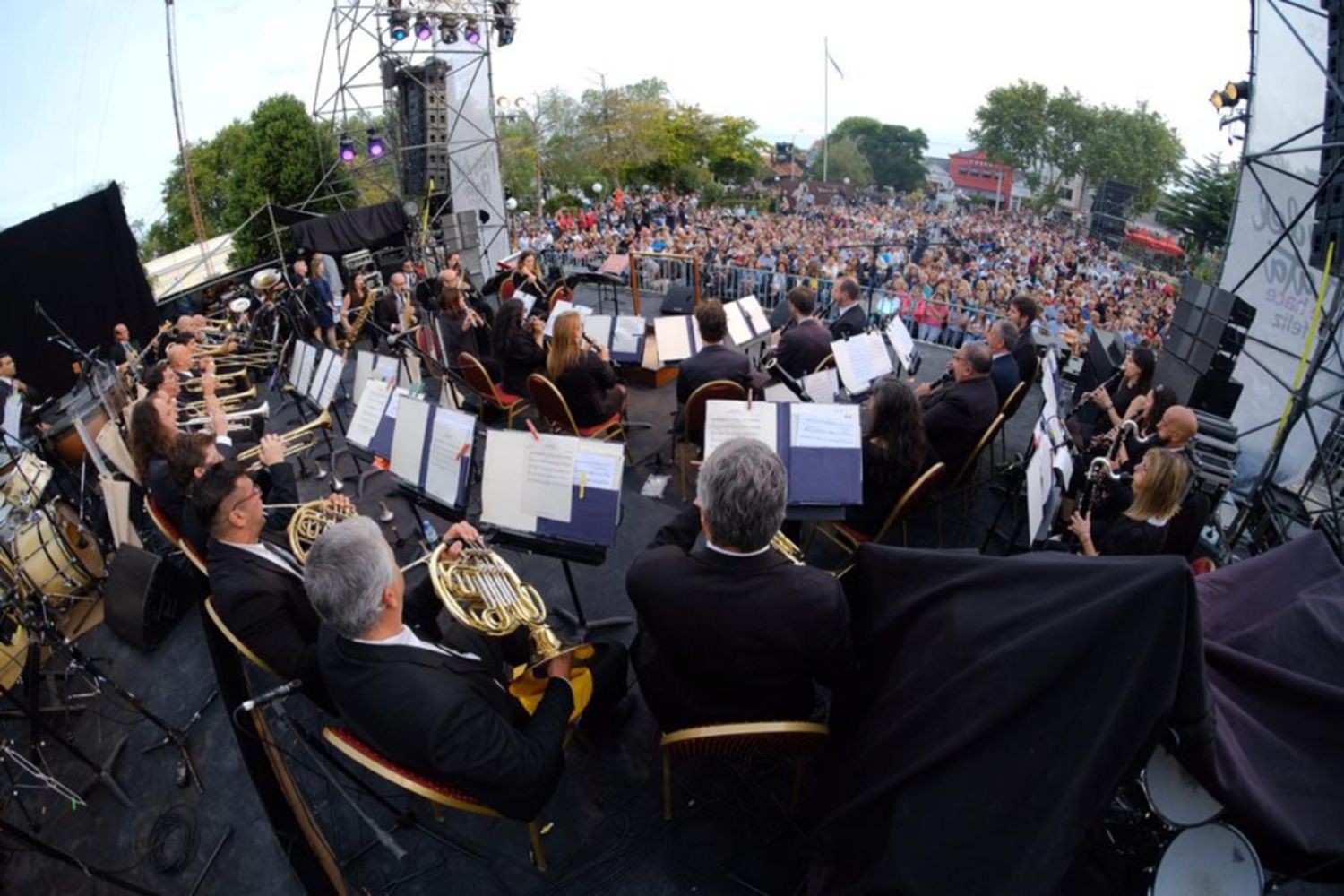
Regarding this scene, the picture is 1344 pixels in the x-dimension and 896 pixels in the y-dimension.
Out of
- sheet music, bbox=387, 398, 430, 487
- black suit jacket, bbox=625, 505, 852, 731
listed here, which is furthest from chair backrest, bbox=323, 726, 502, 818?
sheet music, bbox=387, 398, 430, 487

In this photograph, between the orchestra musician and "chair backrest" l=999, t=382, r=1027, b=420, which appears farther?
the orchestra musician

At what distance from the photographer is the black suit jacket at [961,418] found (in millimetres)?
4648

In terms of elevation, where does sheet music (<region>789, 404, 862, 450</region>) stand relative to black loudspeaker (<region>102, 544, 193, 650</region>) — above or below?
above

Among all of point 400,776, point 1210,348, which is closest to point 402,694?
point 400,776

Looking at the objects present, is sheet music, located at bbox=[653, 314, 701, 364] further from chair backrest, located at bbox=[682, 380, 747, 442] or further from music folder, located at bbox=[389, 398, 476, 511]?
music folder, located at bbox=[389, 398, 476, 511]

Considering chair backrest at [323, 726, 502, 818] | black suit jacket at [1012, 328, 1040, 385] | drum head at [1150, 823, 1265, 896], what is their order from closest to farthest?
1. drum head at [1150, 823, 1265, 896]
2. chair backrest at [323, 726, 502, 818]
3. black suit jacket at [1012, 328, 1040, 385]

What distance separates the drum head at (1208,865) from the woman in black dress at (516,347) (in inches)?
221

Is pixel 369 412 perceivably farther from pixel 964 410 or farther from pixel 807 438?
pixel 964 410

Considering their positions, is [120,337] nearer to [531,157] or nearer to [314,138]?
[314,138]

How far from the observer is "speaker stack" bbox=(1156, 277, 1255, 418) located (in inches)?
248

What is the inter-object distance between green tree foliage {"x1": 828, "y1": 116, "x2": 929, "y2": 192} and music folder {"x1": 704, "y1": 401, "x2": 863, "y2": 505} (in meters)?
86.9

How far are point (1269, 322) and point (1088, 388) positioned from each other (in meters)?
2.13

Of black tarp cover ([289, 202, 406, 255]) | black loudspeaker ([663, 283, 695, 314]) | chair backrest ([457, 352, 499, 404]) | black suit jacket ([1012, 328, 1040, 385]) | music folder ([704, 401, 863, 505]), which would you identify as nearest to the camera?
music folder ([704, 401, 863, 505])

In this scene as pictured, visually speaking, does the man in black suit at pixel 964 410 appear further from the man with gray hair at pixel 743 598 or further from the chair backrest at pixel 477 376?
the chair backrest at pixel 477 376
